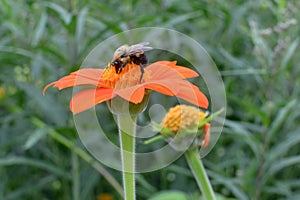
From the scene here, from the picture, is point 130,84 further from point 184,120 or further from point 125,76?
point 184,120

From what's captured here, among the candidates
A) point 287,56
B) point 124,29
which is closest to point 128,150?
point 287,56

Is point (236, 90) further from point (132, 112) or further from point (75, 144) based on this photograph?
point (132, 112)

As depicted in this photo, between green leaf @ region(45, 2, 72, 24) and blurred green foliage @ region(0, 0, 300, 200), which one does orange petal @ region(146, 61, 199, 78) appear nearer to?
blurred green foliage @ region(0, 0, 300, 200)

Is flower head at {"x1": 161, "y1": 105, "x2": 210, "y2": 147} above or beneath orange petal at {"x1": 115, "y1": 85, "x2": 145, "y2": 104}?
above

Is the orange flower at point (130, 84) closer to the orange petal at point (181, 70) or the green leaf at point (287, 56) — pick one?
the orange petal at point (181, 70)

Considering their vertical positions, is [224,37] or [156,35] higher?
[224,37]

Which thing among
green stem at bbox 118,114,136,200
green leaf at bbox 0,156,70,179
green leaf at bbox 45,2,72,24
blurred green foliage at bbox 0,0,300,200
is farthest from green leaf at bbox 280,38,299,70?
green stem at bbox 118,114,136,200

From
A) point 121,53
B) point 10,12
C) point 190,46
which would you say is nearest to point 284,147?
point 190,46
